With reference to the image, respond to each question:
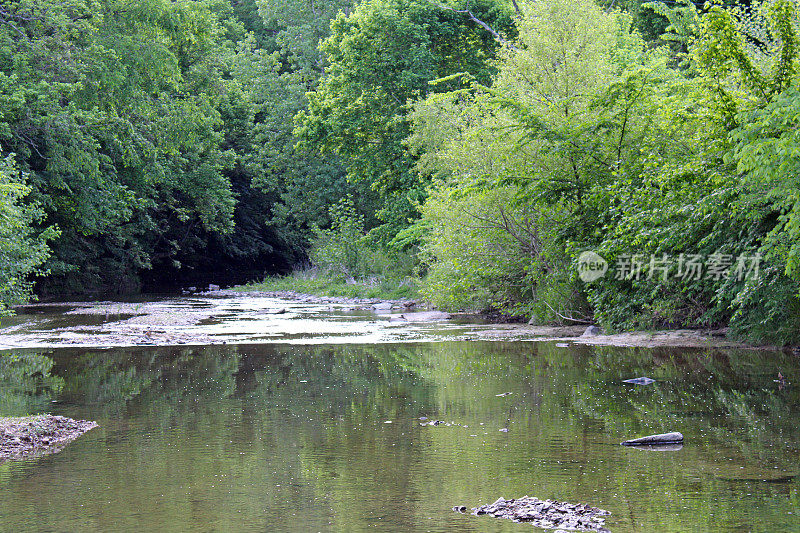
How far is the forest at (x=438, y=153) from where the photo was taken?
1284 cm

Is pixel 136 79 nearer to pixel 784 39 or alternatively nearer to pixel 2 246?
pixel 2 246

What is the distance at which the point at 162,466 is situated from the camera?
6762mm

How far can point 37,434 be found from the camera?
7699mm

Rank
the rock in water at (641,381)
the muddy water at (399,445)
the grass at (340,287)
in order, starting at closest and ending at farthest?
1. the muddy water at (399,445)
2. the rock in water at (641,381)
3. the grass at (340,287)

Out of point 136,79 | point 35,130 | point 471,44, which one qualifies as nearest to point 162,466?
point 35,130

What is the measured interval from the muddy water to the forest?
8.59 ft

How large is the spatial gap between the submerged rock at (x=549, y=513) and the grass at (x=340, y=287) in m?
22.6

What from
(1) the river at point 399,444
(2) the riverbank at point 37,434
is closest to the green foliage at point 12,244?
(1) the river at point 399,444

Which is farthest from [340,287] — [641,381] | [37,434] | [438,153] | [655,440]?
[655,440]

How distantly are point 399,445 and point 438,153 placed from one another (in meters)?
16.2

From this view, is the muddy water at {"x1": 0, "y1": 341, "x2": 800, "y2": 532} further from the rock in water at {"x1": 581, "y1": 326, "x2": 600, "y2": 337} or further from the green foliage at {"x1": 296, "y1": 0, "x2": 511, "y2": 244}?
the green foliage at {"x1": 296, "y1": 0, "x2": 511, "y2": 244}

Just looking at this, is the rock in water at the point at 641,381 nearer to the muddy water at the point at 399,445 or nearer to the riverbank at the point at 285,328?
the muddy water at the point at 399,445

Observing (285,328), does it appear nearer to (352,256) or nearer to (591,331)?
(591,331)

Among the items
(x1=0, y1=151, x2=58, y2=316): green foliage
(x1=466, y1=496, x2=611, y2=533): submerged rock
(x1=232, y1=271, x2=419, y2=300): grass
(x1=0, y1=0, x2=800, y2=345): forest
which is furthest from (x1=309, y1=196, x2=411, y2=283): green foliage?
(x1=466, y1=496, x2=611, y2=533): submerged rock
